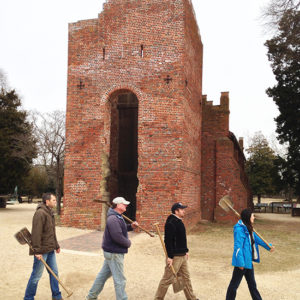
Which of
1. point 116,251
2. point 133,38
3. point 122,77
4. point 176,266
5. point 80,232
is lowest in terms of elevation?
point 80,232

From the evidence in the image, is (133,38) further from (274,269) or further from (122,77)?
(274,269)

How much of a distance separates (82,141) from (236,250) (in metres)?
9.31

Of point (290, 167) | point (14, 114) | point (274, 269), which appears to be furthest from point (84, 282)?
point (14, 114)

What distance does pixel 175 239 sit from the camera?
4785mm

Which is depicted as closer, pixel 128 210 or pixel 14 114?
pixel 128 210

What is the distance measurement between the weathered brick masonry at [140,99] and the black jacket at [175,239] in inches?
270

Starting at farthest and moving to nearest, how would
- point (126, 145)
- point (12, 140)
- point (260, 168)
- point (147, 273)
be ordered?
point (260, 168) → point (12, 140) → point (126, 145) → point (147, 273)

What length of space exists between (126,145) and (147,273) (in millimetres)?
Result: 10338

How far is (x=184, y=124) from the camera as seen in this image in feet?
40.5

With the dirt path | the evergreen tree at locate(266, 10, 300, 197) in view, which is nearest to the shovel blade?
the dirt path

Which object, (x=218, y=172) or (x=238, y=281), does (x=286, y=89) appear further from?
(x=238, y=281)

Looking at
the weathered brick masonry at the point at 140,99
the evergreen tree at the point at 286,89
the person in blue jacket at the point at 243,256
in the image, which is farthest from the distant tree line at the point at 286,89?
the person in blue jacket at the point at 243,256

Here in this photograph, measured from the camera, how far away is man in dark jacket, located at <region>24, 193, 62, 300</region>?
184 inches

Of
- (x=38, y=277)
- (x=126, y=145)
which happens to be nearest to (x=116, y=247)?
(x=38, y=277)
